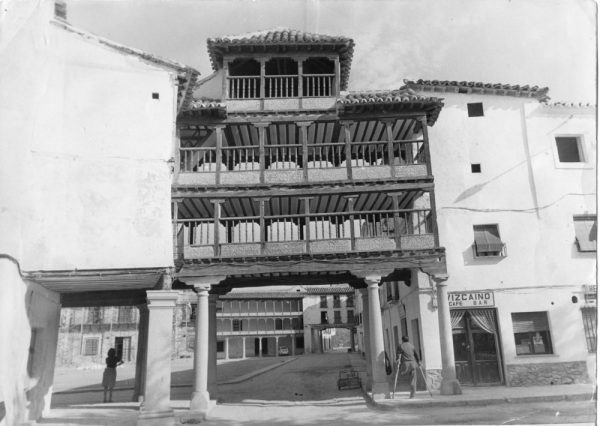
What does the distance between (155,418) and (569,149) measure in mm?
15212

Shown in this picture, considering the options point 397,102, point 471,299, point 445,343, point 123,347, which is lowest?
point 445,343

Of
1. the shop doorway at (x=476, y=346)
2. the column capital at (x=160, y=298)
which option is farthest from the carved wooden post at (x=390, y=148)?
the column capital at (x=160, y=298)

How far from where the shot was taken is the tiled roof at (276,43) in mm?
16219

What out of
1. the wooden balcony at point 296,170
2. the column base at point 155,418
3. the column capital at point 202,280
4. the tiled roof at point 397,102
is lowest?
the column base at point 155,418

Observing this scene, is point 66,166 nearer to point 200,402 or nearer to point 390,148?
point 200,402

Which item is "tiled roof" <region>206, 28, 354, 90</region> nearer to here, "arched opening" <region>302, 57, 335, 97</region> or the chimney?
"arched opening" <region>302, 57, 335, 97</region>

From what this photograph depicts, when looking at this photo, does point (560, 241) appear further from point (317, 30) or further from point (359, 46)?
point (317, 30)

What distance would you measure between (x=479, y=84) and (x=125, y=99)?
12.3 metres

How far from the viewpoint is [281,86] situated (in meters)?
16.8

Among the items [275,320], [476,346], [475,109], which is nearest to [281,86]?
[475,109]

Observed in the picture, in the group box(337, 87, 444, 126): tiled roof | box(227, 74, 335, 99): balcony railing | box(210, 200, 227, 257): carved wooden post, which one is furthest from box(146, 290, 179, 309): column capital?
box(337, 87, 444, 126): tiled roof

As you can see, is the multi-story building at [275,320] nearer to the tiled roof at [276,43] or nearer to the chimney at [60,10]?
the tiled roof at [276,43]

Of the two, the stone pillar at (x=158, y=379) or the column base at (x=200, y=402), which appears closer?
the stone pillar at (x=158, y=379)

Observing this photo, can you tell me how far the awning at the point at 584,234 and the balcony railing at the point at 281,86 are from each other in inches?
357
